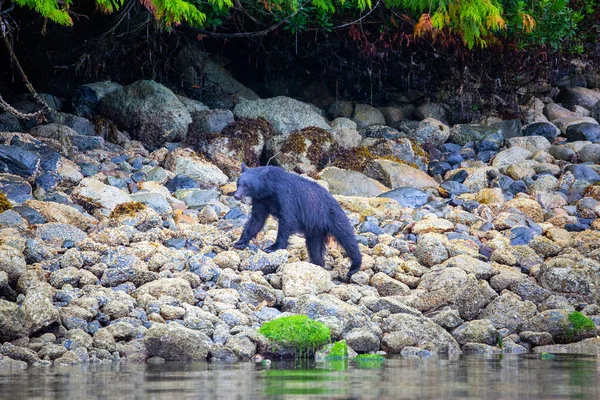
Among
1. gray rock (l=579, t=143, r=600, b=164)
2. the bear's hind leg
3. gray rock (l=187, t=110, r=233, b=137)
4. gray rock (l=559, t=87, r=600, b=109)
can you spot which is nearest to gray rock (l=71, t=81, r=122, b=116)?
gray rock (l=187, t=110, r=233, b=137)

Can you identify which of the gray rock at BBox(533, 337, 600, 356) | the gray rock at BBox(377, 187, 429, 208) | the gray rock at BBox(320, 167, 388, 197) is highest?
the gray rock at BBox(320, 167, 388, 197)

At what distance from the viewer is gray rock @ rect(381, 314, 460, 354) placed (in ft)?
24.1

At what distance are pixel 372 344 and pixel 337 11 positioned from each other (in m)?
8.30

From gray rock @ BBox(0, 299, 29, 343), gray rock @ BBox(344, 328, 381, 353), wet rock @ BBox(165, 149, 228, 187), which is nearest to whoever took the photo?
gray rock @ BBox(0, 299, 29, 343)

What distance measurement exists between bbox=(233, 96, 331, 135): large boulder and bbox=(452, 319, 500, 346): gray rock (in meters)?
7.09

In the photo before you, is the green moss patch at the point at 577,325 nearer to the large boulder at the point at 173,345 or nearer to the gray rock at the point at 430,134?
the large boulder at the point at 173,345

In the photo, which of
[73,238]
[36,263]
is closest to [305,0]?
[73,238]

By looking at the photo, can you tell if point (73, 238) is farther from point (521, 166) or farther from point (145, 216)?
point (521, 166)

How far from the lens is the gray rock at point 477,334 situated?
7.71 meters

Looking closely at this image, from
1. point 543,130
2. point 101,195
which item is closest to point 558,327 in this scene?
point 101,195

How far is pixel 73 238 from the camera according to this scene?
367 inches

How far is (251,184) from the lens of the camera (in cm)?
941

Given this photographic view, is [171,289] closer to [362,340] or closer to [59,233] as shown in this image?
[362,340]

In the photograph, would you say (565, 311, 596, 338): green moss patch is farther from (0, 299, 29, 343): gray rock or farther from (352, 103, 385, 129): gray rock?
A: (352, 103, 385, 129): gray rock
